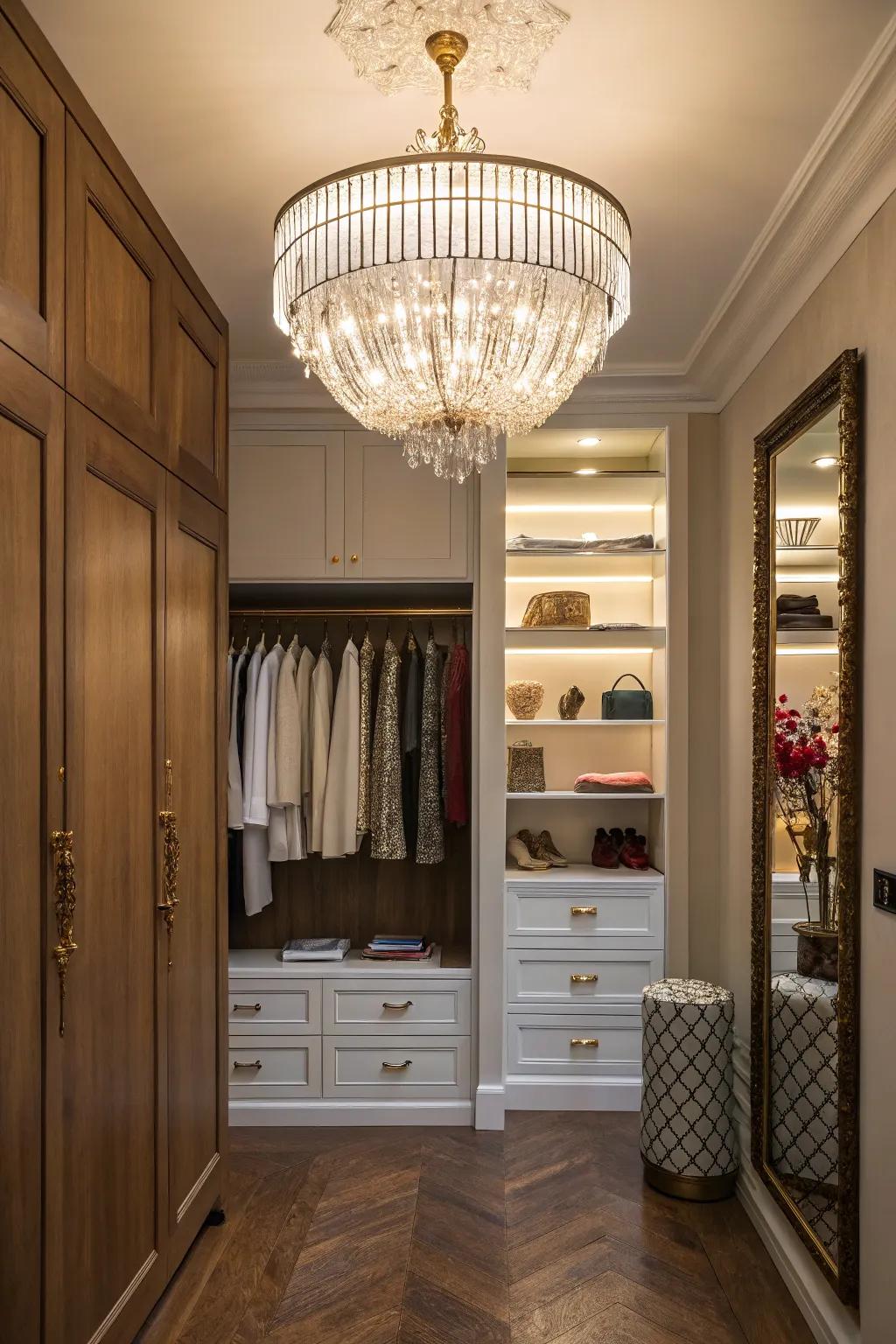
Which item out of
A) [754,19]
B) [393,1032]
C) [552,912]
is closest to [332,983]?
[393,1032]

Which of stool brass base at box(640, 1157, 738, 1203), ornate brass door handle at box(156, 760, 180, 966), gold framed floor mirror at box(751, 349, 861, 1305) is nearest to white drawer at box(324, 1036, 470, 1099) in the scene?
stool brass base at box(640, 1157, 738, 1203)

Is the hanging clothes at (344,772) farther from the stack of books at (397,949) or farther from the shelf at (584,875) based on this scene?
the shelf at (584,875)

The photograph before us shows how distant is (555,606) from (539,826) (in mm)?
950

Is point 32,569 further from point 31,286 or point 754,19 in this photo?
point 754,19

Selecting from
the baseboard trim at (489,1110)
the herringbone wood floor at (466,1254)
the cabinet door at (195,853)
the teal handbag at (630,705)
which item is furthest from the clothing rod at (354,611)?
the herringbone wood floor at (466,1254)

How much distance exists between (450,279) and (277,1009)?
294 cm

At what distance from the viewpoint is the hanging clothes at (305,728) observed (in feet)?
13.3

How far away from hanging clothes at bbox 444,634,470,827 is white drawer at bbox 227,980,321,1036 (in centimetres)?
83

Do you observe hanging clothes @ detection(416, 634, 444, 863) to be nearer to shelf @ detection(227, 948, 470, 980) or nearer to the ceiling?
shelf @ detection(227, 948, 470, 980)

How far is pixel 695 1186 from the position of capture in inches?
128

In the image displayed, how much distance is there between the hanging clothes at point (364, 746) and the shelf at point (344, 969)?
19.0 inches

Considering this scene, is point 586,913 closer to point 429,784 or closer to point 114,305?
point 429,784

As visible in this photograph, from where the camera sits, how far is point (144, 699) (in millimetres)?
2434

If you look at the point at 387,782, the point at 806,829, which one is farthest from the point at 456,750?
the point at 806,829
